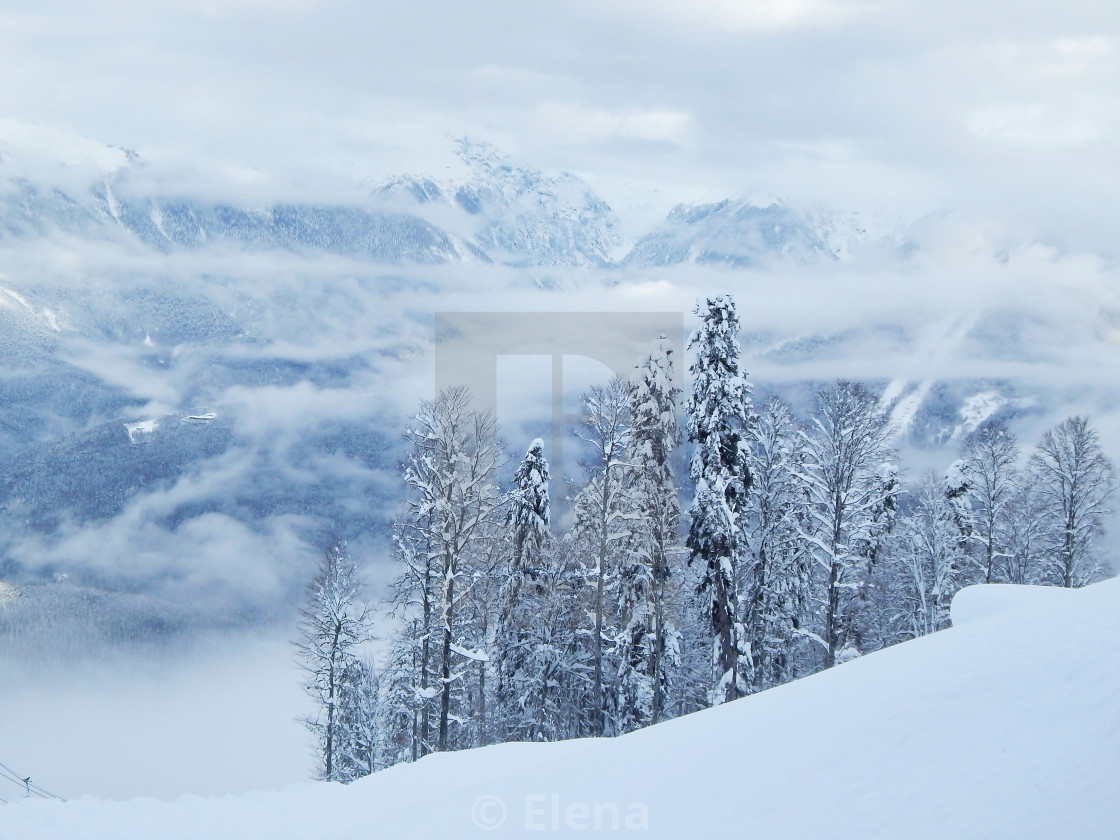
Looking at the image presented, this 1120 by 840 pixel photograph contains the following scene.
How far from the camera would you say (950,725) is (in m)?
8.47

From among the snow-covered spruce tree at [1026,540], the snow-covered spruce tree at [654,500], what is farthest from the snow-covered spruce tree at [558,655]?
the snow-covered spruce tree at [1026,540]

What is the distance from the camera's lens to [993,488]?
1182 inches

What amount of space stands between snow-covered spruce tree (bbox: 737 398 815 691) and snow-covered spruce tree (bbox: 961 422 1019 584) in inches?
338

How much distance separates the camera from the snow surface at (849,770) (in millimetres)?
7469

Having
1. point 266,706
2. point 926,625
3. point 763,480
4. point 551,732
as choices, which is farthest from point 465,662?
point 266,706

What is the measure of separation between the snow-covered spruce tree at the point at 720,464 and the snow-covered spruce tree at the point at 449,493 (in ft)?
16.0

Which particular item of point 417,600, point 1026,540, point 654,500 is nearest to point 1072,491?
point 1026,540

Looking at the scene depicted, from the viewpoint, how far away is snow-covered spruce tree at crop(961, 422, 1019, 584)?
2992 cm

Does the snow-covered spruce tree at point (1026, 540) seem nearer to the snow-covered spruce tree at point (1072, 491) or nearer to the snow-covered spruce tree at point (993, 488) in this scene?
the snow-covered spruce tree at point (993, 488)

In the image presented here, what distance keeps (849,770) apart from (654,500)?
11.6 meters

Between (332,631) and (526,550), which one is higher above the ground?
(526,550)

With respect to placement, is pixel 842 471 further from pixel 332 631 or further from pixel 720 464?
pixel 332 631

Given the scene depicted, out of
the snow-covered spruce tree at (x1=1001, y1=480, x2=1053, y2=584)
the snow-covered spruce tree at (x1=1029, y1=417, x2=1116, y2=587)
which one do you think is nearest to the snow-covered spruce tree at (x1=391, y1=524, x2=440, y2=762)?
the snow-covered spruce tree at (x1=1001, y1=480, x2=1053, y2=584)

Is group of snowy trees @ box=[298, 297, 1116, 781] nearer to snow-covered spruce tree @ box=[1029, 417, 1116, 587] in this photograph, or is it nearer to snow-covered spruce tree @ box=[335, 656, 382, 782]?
snow-covered spruce tree @ box=[1029, 417, 1116, 587]
